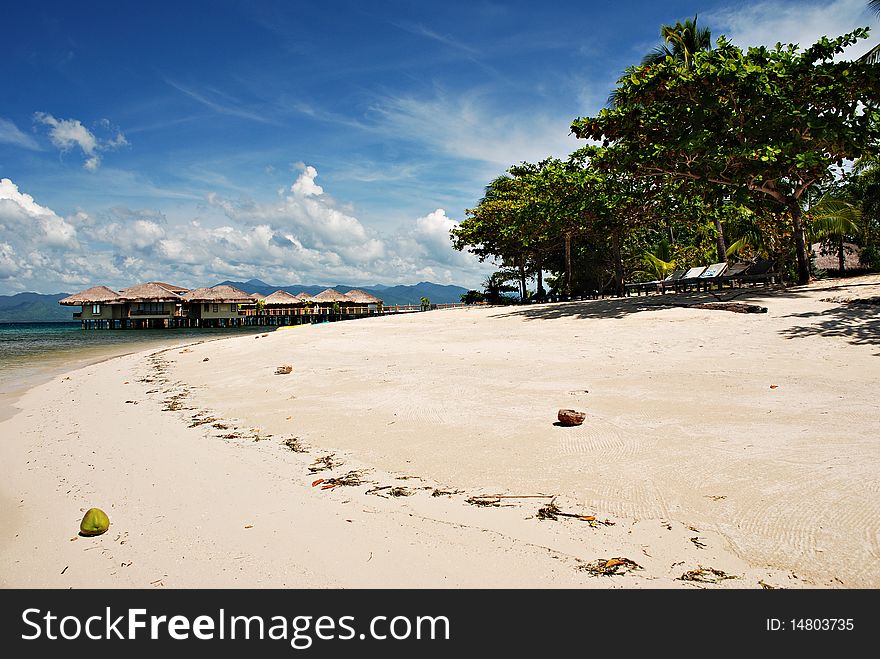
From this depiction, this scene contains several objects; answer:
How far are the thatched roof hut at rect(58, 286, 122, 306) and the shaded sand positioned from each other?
2178 inches

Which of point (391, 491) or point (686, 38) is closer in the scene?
point (391, 491)

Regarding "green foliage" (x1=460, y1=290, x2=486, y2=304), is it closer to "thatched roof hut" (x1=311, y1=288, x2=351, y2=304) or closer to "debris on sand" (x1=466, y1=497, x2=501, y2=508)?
"thatched roof hut" (x1=311, y1=288, x2=351, y2=304)

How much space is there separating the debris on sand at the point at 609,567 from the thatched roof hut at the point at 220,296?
2392 inches

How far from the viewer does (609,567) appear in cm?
255

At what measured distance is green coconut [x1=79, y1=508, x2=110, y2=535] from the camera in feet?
10.6

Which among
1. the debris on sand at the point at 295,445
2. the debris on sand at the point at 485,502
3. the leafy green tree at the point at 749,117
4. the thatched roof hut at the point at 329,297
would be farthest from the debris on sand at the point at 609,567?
the thatched roof hut at the point at 329,297

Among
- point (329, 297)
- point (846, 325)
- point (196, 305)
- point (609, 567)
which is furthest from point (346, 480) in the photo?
point (196, 305)

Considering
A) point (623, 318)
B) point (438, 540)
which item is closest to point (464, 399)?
point (438, 540)

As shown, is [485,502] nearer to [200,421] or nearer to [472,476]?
[472,476]

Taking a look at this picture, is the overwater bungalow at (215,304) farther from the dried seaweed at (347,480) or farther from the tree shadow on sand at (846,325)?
the dried seaweed at (347,480)

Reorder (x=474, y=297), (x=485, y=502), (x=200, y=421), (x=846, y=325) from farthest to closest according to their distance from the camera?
(x=474, y=297) → (x=846, y=325) → (x=200, y=421) → (x=485, y=502)

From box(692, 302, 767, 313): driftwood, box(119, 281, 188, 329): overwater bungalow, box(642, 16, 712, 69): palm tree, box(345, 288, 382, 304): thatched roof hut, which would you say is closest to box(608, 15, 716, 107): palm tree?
box(642, 16, 712, 69): palm tree

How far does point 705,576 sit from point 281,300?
58567mm

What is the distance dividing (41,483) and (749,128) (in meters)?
19.7
